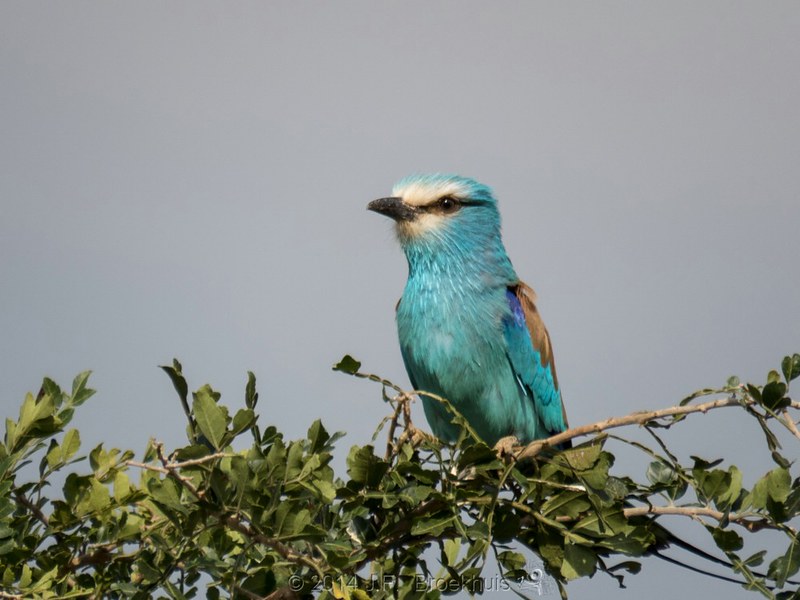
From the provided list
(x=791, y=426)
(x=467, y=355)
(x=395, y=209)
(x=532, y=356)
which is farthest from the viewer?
(x=395, y=209)

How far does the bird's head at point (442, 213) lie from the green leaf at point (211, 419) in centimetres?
206

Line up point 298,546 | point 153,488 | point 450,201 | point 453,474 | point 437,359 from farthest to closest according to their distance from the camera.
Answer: point 450,201, point 437,359, point 453,474, point 298,546, point 153,488

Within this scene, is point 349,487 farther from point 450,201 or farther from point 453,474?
point 450,201

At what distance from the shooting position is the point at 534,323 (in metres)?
3.83

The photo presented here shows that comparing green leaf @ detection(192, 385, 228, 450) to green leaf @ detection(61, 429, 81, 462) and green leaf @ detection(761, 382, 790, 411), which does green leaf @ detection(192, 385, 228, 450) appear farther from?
green leaf @ detection(761, 382, 790, 411)

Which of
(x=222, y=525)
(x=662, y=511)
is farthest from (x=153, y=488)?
(x=662, y=511)

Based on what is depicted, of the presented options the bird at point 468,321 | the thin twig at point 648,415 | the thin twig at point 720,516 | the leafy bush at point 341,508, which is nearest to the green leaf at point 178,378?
the leafy bush at point 341,508

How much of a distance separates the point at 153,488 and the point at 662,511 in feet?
3.25

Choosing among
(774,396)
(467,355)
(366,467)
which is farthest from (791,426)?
(467,355)

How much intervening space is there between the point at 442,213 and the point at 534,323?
554 millimetres

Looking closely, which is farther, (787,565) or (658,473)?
(658,473)

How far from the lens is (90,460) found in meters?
2.28

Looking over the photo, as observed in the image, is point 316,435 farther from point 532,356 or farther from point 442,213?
point 442,213

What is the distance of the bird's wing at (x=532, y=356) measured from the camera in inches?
145
